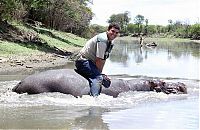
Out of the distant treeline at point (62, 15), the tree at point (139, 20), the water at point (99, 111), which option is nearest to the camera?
the water at point (99, 111)

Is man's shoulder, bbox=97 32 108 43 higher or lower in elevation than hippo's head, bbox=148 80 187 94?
higher

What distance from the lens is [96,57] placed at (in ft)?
35.8

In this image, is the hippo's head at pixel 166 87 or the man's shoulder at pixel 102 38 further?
the hippo's head at pixel 166 87

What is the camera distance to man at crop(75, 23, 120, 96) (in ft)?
35.3

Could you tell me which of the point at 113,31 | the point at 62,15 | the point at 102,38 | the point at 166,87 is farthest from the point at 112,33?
the point at 62,15

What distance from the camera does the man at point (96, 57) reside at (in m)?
10.8

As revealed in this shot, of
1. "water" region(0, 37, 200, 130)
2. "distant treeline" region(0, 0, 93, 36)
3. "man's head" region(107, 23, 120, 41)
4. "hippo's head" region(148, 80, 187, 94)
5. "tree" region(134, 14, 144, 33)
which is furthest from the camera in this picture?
"tree" region(134, 14, 144, 33)

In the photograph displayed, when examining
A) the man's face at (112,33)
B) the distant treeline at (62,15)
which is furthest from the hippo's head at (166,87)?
the distant treeline at (62,15)

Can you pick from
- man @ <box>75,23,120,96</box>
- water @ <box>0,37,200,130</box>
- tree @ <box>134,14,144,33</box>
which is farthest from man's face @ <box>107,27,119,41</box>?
tree @ <box>134,14,144,33</box>

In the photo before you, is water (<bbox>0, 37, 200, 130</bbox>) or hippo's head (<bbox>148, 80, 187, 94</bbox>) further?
hippo's head (<bbox>148, 80, 187, 94</bbox>)

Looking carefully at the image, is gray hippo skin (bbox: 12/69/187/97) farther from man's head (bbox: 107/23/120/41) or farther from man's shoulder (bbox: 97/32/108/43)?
man's head (bbox: 107/23/120/41)

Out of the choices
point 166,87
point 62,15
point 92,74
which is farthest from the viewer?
point 62,15

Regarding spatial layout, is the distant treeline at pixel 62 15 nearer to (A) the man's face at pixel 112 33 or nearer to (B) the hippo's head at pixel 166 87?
(B) the hippo's head at pixel 166 87

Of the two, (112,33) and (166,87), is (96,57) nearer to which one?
(112,33)
